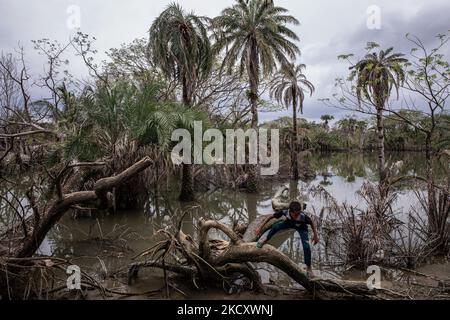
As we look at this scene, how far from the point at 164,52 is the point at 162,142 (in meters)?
6.45

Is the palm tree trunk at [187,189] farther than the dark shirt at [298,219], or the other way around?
the palm tree trunk at [187,189]

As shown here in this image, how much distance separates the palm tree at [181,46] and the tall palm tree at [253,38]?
2.40m

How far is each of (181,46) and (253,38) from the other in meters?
4.98

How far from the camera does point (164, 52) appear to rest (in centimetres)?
1557

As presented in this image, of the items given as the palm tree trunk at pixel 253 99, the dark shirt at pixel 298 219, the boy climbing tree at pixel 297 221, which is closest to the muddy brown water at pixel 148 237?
the palm tree trunk at pixel 253 99

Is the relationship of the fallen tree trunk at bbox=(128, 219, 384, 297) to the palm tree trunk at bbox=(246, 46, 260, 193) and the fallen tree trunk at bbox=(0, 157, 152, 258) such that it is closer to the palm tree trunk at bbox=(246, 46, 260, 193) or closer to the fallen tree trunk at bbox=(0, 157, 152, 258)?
the fallen tree trunk at bbox=(0, 157, 152, 258)

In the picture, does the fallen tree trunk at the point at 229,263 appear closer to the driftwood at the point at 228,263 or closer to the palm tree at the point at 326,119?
the driftwood at the point at 228,263

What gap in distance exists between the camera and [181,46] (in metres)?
15.3

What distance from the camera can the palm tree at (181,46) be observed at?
1541cm

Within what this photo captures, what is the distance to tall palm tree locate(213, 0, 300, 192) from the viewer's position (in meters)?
18.2

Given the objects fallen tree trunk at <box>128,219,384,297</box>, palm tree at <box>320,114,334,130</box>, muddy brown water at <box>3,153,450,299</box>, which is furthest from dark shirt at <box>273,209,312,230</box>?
palm tree at <box>320,114,334,130</box>

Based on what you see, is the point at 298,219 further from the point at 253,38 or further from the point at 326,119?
the point at 326,119

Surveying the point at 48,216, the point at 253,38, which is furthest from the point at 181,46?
the point at 48,216

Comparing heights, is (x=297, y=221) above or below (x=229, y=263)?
above
